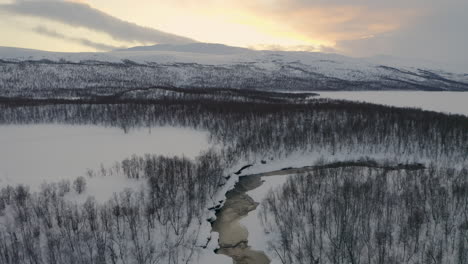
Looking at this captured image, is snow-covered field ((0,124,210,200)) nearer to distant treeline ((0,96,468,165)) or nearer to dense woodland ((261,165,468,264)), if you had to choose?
distant treeline ((0,96,468,165))

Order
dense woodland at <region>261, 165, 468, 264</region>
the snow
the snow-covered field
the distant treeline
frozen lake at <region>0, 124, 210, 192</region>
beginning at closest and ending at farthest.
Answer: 1. dense woodland at <region>261, 165, 468, 264</region>
2. the snow
3. the snow-covered field
4. frozen lake at <region>0, 124, 210, 192</region>
5. the distant treeline

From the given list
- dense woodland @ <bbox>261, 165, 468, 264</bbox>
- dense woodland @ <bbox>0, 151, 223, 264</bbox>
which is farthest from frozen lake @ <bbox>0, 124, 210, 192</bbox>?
dense woodland @ <bbox>261, 165, 468, 264</bbox>

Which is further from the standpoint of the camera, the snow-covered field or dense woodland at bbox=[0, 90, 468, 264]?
the snow-covered field

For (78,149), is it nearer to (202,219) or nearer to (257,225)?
(202,219)

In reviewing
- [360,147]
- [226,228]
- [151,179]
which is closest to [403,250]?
[226,228]

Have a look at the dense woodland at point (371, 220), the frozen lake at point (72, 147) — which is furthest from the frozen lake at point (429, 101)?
the frozen lake at point (72, 147)

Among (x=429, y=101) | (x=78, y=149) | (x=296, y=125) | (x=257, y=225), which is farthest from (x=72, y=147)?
(x=429, y=101)

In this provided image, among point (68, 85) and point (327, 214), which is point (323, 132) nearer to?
point (327, 214)
